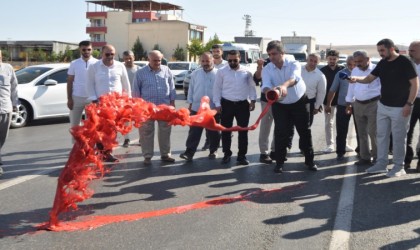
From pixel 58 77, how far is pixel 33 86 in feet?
2.41

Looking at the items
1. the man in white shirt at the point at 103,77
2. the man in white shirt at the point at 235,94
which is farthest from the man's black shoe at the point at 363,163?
the man in white shirt at the point at 103,77

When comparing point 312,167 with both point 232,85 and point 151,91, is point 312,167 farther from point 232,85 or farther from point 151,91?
point 151,91

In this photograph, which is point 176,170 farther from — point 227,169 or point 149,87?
point 149,87

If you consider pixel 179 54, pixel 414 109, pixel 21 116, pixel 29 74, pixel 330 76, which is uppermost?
pixel 179 54

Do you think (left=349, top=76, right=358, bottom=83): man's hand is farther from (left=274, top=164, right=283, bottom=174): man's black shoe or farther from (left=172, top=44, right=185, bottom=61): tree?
(left=172, top=44, right=185, bottom=61): tree

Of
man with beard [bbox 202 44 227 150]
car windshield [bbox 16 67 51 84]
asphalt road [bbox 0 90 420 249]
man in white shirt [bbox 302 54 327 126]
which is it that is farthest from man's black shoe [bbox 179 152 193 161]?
car windshield [bbox 16 67 51 84]

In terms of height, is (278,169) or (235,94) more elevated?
(235,94)

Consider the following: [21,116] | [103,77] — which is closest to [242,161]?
[103,77]

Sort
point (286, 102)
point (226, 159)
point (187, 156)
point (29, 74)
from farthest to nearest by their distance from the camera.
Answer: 1. point (29, 74)
2. point (187, 156)
3. point (226, 159)
4. point (286, 102)

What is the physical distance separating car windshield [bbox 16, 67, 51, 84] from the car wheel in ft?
2.32

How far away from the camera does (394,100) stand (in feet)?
21.3

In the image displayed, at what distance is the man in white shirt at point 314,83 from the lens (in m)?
7.81

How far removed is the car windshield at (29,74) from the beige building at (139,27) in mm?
62194

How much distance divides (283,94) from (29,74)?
8241 mm
